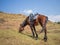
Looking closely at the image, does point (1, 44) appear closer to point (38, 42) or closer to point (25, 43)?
point (25, 43)

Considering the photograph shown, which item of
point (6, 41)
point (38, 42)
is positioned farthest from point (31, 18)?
point (6, 41)

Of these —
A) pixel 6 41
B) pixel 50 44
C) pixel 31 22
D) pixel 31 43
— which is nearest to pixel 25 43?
pixel 31 43

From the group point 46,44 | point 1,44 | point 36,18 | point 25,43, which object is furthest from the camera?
point 36,18

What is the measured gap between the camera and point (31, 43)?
13703 millimetres

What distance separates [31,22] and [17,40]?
129 inches

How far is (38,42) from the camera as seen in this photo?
568 inches

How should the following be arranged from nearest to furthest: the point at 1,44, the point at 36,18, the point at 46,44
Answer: the point at 1,44
the point at 46,44
the point at 36,18

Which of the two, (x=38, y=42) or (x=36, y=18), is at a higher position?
(x=36, y=18)

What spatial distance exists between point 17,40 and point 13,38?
462mm

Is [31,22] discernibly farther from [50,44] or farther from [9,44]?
[9,44]

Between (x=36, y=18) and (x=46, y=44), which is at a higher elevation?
(x=36, y=18)

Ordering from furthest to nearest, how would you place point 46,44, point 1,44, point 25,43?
point 46,44, point 25,43, point 1,44

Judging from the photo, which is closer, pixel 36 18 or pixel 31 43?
pixel 31 43

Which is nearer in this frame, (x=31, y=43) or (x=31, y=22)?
(x=31, y=43)
